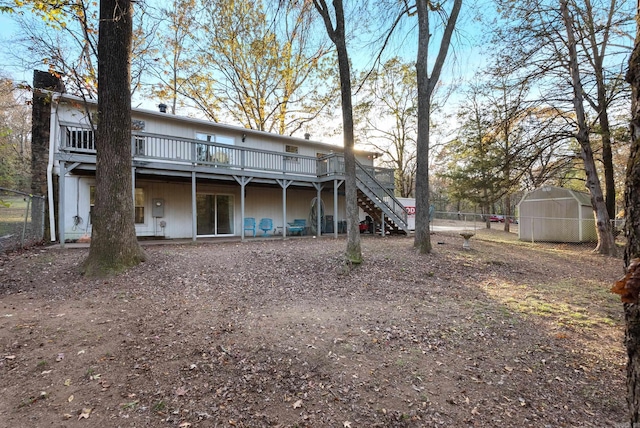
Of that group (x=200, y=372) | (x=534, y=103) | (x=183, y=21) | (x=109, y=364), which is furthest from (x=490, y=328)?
(x=183, y=21)

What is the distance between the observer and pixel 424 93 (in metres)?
9.42

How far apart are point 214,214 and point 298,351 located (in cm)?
1104

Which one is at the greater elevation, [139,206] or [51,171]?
[51,171]

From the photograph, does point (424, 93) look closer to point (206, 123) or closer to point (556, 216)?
point (206, 123)

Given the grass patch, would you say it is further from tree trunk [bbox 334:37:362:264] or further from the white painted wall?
the white painted wall

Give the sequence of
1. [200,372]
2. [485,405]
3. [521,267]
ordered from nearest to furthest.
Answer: [485,405] → [200,372] → [521,267]

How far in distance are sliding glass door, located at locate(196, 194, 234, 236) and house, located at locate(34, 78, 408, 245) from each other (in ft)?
0.14

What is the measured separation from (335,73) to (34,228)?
19856 millimetres

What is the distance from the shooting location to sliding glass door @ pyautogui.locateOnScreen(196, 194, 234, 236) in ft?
43.1

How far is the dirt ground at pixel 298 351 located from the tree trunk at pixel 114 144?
0.76 metres

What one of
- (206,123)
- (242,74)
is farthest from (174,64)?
(206,123)

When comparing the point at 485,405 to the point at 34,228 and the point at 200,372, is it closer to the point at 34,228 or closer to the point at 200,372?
the point at 200,372

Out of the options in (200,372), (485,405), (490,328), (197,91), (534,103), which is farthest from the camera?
(197,91)

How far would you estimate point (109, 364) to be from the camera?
3.19 metres
